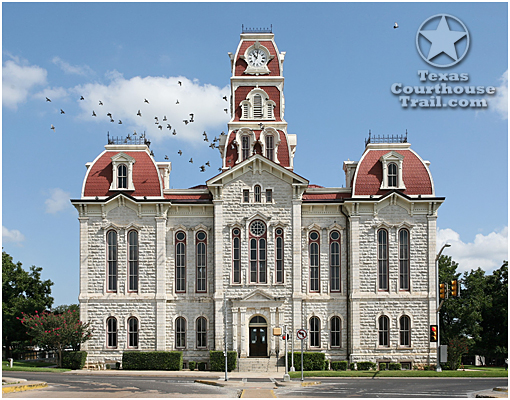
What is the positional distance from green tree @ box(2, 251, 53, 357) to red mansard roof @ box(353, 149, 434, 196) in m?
29.6

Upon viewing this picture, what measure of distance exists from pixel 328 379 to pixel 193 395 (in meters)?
13.1

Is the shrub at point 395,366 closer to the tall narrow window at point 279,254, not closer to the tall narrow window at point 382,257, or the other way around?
the tall narrow window at point 382,257

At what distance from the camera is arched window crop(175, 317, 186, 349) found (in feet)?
158

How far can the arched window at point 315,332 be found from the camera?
4803cm

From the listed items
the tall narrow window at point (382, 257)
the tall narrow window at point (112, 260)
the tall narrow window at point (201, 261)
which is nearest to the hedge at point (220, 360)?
the tall narrow window at point (201, 261)

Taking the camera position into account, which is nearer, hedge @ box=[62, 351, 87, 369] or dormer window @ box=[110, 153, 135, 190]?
hedge @ box=[62, 351, 87, 369]

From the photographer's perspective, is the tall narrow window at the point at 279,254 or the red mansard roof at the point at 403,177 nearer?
the tall narrow window at the point at 279,254

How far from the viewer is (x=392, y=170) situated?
48.9 metres

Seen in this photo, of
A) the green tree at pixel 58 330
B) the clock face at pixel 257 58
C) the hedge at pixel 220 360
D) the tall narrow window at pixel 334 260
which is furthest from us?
the clock face at pixel 257 58

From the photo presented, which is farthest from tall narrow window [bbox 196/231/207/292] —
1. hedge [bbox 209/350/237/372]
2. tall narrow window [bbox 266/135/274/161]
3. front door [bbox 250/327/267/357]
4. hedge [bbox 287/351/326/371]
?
hedge [bbox 287/351/326/371]

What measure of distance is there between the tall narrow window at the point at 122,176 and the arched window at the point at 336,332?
1883cm

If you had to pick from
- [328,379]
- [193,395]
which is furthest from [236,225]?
[193,395]

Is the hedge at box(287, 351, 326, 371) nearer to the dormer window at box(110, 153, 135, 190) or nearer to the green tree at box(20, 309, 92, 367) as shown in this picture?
the green tree at box(20, 309, 92, 367)

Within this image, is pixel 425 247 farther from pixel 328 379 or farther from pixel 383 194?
pixel 328 379
